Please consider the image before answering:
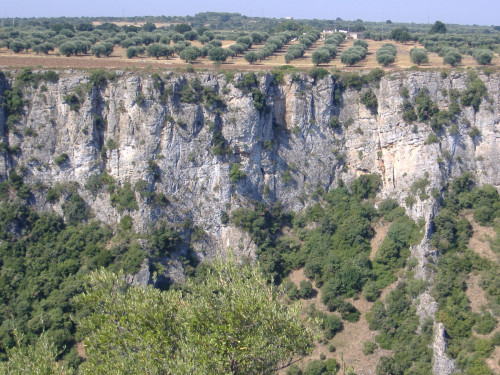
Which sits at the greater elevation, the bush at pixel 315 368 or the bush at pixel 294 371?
the bush at pixel 315 368

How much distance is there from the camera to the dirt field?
40156 millimetres

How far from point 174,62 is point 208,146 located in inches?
546

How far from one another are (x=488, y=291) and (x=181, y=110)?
2395 cm

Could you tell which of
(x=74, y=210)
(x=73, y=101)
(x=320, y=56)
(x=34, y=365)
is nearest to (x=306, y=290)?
(x=74, y=210)

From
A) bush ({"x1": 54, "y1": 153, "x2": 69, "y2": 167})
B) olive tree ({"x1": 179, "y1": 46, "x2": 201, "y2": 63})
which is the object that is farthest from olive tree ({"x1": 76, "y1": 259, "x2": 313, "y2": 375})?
olive tree ({"x1": 179, "y1": 46, "x2": 201, "y2": 63})

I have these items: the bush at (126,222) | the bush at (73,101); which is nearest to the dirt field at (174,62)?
the bush at (73,101)

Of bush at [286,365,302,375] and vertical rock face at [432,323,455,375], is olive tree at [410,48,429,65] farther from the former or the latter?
bush at [286,365,302,375]

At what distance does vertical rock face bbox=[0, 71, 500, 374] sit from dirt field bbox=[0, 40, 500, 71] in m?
3.00

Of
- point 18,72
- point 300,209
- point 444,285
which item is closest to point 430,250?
point 444,285

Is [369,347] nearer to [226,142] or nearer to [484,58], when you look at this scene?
[226,142]

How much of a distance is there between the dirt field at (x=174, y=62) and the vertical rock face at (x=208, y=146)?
3004mm

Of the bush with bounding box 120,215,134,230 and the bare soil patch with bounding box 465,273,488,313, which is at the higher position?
the bush with bounding box 120,215,134,230

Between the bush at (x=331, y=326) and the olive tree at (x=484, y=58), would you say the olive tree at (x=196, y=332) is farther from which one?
the olive tree at (x=484, y=58)

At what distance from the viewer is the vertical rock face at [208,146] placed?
36906 millimetres
